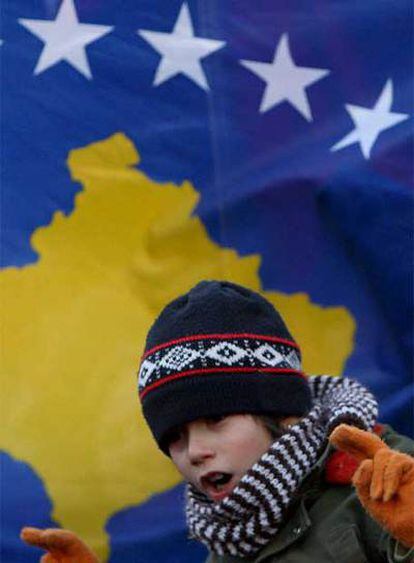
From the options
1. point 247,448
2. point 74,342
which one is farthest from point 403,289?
point 247,448

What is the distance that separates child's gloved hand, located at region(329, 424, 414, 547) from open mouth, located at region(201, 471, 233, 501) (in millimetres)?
281

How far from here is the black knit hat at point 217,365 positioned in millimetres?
1687

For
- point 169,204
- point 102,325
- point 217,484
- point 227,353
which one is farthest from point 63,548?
point 169,204

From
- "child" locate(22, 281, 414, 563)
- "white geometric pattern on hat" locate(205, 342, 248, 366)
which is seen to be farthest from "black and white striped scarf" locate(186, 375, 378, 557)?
"white geometric pattern on hat" locate(205, 342, 248, 366)

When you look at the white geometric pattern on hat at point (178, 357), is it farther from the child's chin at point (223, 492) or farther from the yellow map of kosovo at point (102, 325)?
the yellow map of kosovo at point (102, 325)

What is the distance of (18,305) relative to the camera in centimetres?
220

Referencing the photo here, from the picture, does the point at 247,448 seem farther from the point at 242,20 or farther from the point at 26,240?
the point at 242,20

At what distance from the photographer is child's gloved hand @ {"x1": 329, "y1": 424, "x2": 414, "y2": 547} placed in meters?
1.41

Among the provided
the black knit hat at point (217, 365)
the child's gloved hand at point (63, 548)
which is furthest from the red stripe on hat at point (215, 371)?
the child's gloved hand at point (63, 548)

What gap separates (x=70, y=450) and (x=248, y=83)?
66 centimetres

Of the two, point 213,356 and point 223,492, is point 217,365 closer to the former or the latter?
point 213,356

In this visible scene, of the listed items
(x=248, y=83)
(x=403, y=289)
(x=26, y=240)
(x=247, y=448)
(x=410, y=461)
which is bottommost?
(x=410, y=461)

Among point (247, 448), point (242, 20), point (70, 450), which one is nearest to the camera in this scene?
point (247, 448)

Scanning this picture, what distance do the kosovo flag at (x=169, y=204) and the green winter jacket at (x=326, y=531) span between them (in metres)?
0.54
